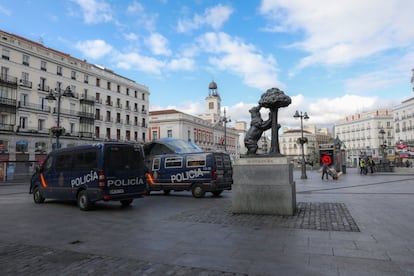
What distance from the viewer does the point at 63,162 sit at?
11.9 meters

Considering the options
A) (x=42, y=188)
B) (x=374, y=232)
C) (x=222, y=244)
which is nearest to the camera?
(x=222, y=244)

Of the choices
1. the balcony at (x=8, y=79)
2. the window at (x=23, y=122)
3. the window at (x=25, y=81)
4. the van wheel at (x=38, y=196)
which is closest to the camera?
the van wheel at (x=38, y=196)

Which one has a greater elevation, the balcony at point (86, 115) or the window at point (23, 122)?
the balcony at point (86, 115)

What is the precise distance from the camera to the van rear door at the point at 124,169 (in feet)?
34.8

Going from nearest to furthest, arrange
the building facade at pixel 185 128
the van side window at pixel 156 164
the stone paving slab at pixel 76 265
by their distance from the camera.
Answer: the stone paving slab at pixel 76 265 → the van side window at pixel 156 164 → the building facade at pixel 185 128

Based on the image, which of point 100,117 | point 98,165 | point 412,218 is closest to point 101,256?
point 98,165

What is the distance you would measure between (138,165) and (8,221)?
4421 mm

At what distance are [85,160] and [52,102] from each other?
3881 cm

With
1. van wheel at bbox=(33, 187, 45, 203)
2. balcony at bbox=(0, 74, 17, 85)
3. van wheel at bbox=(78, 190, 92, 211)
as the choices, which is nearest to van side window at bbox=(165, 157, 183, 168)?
van wheel at bbox=(78, 190, 92, 211)

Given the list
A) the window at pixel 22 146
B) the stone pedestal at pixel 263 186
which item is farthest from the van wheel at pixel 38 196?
the window at pixel 22 146

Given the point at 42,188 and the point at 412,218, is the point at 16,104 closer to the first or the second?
the point at 42,188

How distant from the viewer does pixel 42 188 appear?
12.5m

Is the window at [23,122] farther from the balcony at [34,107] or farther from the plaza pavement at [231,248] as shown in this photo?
the plaza pavement at [231,248]

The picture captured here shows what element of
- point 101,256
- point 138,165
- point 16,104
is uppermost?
point 16,104
